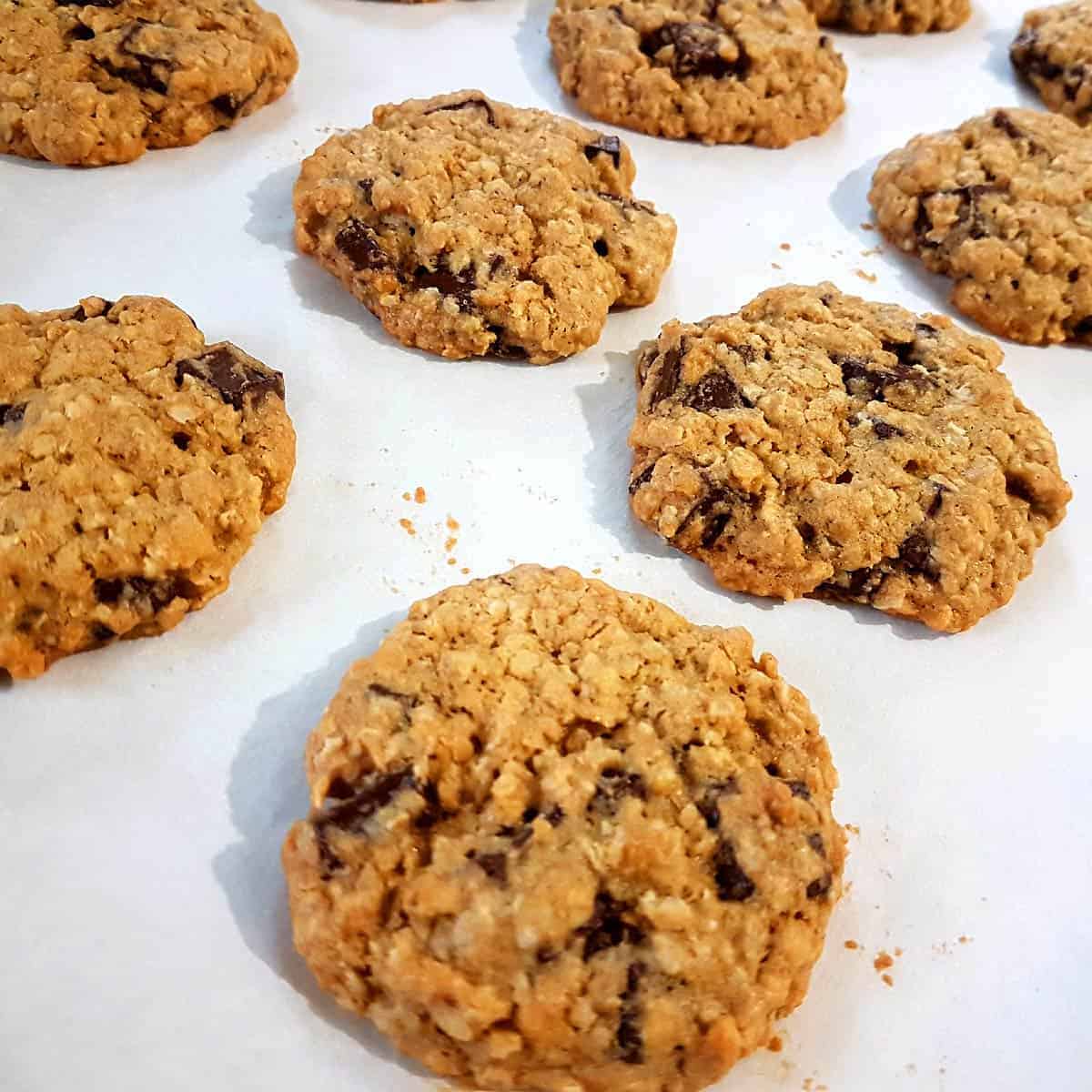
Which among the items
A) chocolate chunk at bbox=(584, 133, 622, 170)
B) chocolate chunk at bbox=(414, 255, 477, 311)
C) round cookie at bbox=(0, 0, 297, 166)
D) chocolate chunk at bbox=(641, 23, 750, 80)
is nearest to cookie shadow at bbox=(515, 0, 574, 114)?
chocolate chunk at bbox=(641, 23, 750, 80)

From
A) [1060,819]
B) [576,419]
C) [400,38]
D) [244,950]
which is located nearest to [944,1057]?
[1060,819]

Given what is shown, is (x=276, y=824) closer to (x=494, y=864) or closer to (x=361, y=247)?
(x=494, y=864)

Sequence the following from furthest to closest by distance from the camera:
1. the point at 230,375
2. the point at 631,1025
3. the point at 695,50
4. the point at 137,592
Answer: the point at 695,50 → the point at 230,375 → the point at 137,592 → the point at 631,1025

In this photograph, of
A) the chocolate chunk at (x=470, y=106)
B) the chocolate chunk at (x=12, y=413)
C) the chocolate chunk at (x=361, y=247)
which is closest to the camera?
the chocolate chunk at (x=12, y=413)

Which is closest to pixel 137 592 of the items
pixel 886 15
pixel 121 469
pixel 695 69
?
pixel 121 469

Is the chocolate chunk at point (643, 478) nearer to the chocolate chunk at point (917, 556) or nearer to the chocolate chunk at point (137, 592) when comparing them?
the chocolate chunk at point (917, 556)

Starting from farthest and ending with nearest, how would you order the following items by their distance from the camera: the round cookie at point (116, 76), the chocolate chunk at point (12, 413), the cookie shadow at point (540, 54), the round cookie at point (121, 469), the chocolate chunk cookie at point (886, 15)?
1. the chocolate chunk cookie at point (886, 15)
2. the cookie shadow at point (540, 54)
3. the round cookie at point (116, 76)
4. the chocolate chunk at point (12, 413)
5. the round cookie at point (121, 469)

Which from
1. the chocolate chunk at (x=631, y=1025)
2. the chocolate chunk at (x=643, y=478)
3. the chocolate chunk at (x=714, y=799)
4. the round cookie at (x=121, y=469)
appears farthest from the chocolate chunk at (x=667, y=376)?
the chocolate chunk at (x=631, y=1025)
